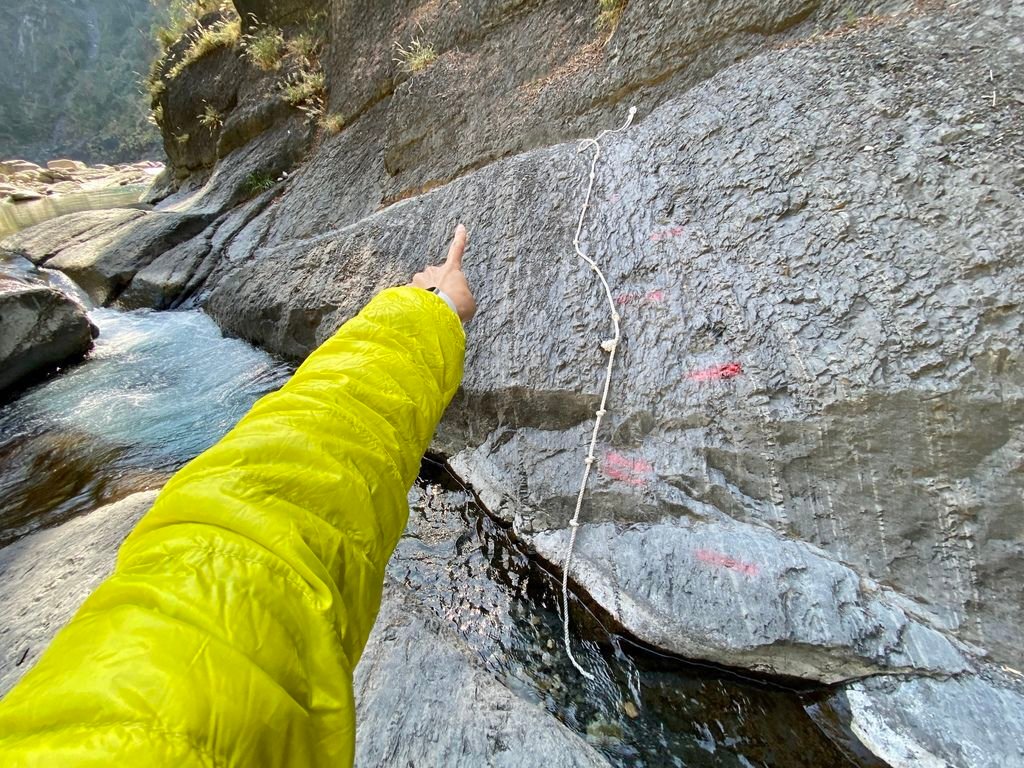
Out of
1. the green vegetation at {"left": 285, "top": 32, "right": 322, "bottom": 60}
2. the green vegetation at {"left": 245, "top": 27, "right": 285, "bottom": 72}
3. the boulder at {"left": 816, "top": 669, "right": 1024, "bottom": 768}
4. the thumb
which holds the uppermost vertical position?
the green vegetation at {"left": 245, "top": 27, "right": 285, "bottom": 72}

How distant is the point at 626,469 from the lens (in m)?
1.92

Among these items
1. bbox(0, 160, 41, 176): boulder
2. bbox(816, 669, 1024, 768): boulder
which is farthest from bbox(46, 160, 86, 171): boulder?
bbox(816, 669, 1024, 768): boulder

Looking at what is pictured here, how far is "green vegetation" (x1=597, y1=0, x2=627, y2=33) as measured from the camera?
372 cm

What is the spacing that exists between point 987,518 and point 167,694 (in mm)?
1912

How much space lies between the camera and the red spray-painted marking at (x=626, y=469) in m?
1.88

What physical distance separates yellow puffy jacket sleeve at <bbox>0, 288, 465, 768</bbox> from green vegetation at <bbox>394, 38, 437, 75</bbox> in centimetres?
535

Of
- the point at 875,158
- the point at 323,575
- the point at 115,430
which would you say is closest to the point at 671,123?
the point at 875,158

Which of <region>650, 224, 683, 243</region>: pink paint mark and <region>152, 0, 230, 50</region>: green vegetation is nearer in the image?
<region>650, 224, 683, 243</region>: pink paint mark

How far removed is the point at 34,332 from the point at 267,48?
5.69 m

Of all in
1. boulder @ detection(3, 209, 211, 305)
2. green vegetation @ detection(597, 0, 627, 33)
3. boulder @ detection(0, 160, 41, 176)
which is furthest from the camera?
boulder @ detection(0, 160, 41, 176)

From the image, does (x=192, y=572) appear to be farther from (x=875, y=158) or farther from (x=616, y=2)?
(x=616, y=2)

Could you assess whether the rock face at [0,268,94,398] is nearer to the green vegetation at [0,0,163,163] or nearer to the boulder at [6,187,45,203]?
the boulder at [6,187,45,203]

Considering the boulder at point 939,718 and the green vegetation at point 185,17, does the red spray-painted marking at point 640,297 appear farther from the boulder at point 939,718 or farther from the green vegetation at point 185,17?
the green vegetation at point 185,17

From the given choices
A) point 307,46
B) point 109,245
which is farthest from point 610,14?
point 109,245
